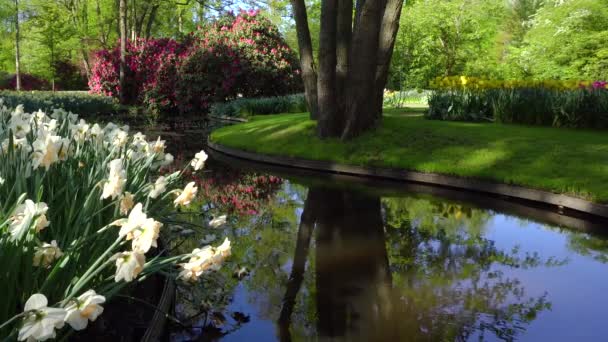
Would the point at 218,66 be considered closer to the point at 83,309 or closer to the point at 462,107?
the point at 462,107

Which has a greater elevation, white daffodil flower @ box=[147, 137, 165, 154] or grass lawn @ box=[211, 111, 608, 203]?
white daffodil flower @ box=[147, 137, 165, 154]

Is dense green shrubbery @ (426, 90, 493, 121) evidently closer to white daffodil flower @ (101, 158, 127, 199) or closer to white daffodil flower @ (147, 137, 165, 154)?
white daffodil flower @ (147, 137, 165, 154)

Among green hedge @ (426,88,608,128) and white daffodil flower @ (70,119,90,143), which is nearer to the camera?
white daffodil flower @ (70,119,90,143)

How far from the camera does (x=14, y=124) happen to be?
3.24 m

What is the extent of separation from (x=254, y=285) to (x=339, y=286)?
0.69m

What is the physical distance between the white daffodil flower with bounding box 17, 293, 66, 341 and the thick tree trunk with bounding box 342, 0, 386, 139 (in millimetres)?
9383

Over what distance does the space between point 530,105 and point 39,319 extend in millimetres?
12754

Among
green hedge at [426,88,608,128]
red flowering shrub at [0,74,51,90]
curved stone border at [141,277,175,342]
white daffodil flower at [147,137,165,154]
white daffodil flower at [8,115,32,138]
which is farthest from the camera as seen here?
red flowering shrub at [0,74,51,90]

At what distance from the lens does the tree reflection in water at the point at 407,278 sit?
3.51m

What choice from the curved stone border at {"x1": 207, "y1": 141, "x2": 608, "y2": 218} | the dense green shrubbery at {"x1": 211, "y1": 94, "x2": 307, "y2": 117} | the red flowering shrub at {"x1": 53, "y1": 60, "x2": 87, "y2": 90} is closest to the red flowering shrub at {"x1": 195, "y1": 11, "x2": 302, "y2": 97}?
the dense green shrubbery at {"x1": 211, "y1": 94, "x2": 307, "y2": 117}

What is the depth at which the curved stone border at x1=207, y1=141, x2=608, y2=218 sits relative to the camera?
6977 mm

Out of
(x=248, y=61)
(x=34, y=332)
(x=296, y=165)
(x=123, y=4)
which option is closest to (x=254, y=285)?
(x=34, y=332)

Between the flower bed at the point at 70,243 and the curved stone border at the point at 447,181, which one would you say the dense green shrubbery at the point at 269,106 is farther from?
the flower bed at the point at 70,243

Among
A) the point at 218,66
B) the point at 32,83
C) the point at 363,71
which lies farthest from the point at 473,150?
the point at 32,83
